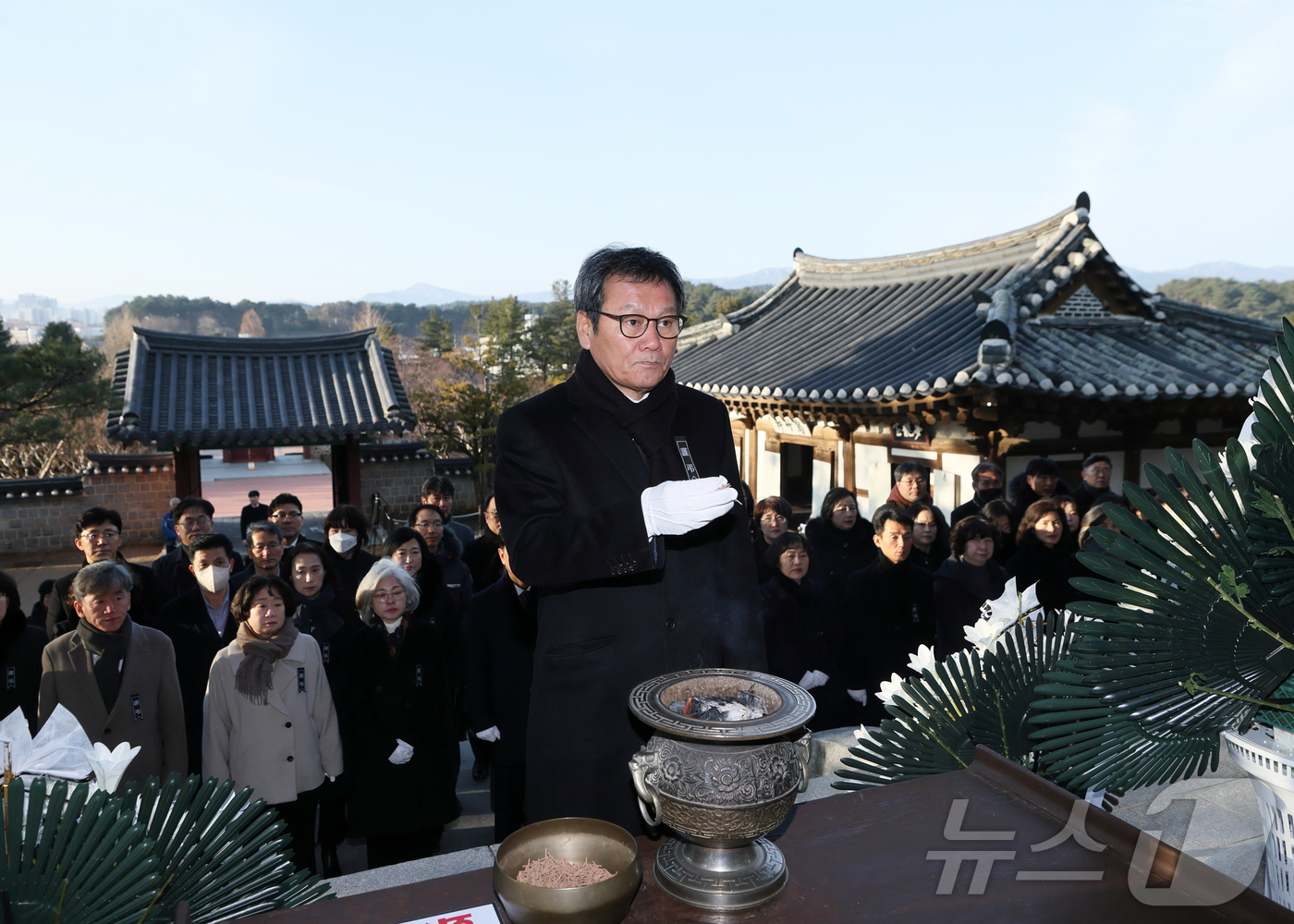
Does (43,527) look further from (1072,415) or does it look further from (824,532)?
(1072,415)

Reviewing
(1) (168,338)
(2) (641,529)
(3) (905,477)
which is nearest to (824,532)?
(3) (905,477)

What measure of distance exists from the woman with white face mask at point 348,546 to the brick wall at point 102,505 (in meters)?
11.5

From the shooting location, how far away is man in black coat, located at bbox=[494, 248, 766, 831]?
190cm

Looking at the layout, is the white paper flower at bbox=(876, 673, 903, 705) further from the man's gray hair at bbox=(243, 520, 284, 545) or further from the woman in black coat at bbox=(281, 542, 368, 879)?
the man's gray hair at bbox=(243, 520, 284, 545)

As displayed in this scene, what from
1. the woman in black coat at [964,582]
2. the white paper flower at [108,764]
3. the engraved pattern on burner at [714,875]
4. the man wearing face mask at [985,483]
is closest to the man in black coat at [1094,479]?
the man wearing face mask at [985,483]

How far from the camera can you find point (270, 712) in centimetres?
337

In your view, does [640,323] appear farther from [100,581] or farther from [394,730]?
[100,581]

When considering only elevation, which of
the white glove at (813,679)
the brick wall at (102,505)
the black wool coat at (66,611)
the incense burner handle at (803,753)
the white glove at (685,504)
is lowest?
the brick wall at (102,505)

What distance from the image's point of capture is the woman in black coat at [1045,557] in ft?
15.9

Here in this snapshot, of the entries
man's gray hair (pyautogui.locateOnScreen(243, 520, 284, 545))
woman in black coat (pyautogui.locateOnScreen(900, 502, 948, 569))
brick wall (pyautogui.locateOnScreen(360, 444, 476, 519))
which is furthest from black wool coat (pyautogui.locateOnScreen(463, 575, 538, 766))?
brick wall (pyautogui.locateOnScreen(360, 444, 476, 519))

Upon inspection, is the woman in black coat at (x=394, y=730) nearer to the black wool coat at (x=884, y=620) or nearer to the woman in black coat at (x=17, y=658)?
the woman in black coat at (x=17, y=658)

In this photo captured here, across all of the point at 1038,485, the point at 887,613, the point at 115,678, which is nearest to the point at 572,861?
the point at 115,678

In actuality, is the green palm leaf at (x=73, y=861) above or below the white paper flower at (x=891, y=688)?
above

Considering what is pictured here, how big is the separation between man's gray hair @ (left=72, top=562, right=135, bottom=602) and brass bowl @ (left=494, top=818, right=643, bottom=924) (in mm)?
2872
